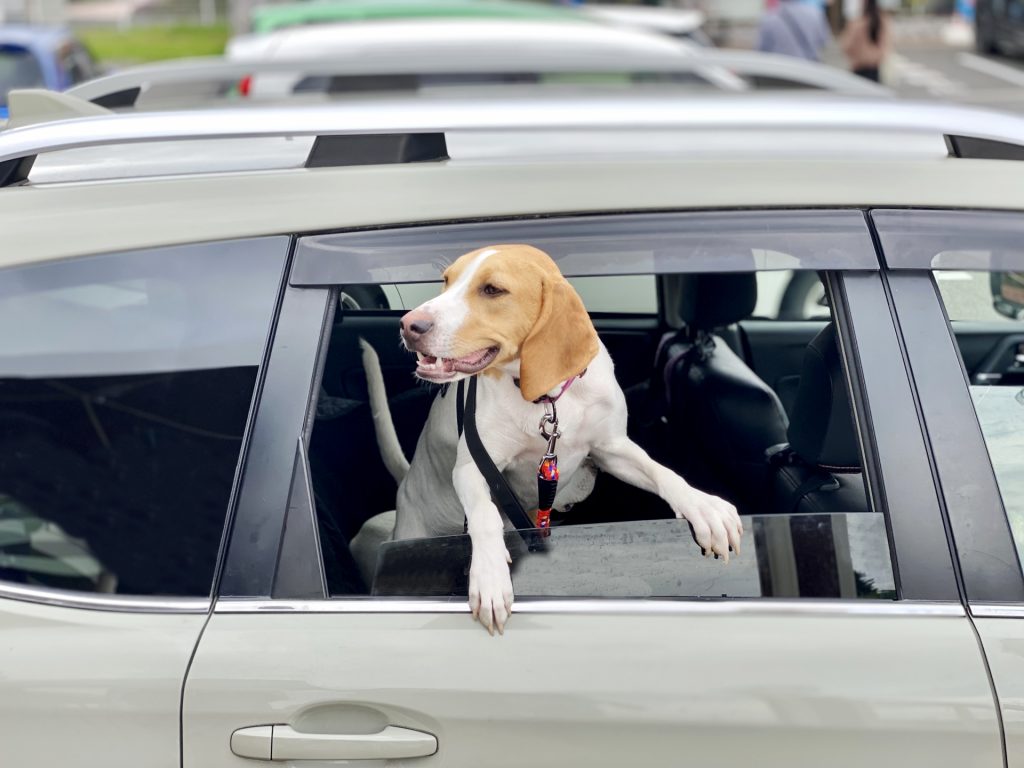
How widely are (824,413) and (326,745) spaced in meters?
1.09

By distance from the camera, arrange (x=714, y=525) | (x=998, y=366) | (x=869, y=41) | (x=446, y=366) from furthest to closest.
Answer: (x=869, y=41)
(x=998, y=366)
(x=446, y=366)
(x=714, y=525)

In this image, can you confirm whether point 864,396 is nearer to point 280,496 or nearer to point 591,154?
point 591,154

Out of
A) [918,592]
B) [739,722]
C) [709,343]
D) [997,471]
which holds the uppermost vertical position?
[709,343]

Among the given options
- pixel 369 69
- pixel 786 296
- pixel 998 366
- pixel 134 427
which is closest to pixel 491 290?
pixel 134 427

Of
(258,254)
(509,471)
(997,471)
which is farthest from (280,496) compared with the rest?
(997,471)

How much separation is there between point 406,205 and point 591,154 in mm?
373

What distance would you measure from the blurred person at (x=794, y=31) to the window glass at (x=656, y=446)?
6228 millimetres

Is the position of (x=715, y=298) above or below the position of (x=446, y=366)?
above

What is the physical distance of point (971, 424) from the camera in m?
1.81

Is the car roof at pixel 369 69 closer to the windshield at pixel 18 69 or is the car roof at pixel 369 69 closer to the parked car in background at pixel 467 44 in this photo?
the parked car in background at pixel 467 44

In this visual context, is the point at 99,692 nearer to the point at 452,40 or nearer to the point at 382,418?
the point at 382,418

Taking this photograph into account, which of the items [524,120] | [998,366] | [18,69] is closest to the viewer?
[524,120]

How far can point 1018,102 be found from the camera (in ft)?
53.5

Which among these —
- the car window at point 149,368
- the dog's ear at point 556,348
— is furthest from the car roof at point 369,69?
the dog's ear at point 556,348
